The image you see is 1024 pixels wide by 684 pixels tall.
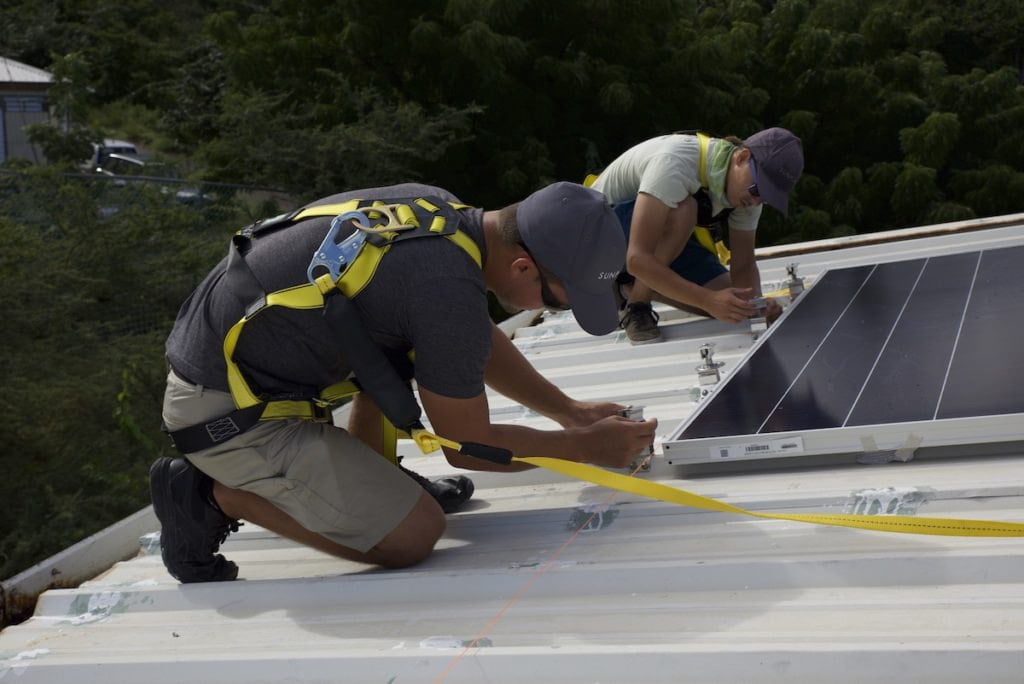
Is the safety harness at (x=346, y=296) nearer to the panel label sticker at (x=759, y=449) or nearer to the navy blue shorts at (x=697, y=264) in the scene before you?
the panel label sticker at (x=759, y=449)

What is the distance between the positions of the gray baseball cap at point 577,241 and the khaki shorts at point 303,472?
0.89 meters

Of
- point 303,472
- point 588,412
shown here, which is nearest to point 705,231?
point 588,412

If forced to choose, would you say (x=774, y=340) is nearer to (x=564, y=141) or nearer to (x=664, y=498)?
(x=664, y=498)

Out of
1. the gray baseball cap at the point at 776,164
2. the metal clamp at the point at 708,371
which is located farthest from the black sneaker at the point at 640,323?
the metal clamp at the point at 708,371

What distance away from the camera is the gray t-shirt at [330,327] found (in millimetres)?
3244

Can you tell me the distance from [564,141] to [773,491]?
15.3 meters

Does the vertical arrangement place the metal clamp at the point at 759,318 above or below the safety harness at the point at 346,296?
below

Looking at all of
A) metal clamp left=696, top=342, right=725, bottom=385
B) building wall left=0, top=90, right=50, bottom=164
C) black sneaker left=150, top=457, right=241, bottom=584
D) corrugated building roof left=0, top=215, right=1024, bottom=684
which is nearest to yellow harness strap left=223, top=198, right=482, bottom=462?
black sneaker left=150, top=457, right=241, bottom=584

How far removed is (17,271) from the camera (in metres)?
9.19

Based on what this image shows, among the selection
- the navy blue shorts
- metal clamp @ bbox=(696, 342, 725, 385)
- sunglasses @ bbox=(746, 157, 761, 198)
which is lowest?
the navy blue shorts

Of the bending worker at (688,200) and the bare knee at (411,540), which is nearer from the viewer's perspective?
the bare knee at (411,540)

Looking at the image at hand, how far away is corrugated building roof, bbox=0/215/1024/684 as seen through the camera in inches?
102

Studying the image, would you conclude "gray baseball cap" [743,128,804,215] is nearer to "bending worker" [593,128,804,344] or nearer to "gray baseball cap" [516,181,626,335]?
"bending worker" [593,128,804,344]

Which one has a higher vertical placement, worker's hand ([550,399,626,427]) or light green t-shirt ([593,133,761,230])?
light green t-shirt ([593,133,761,230])
